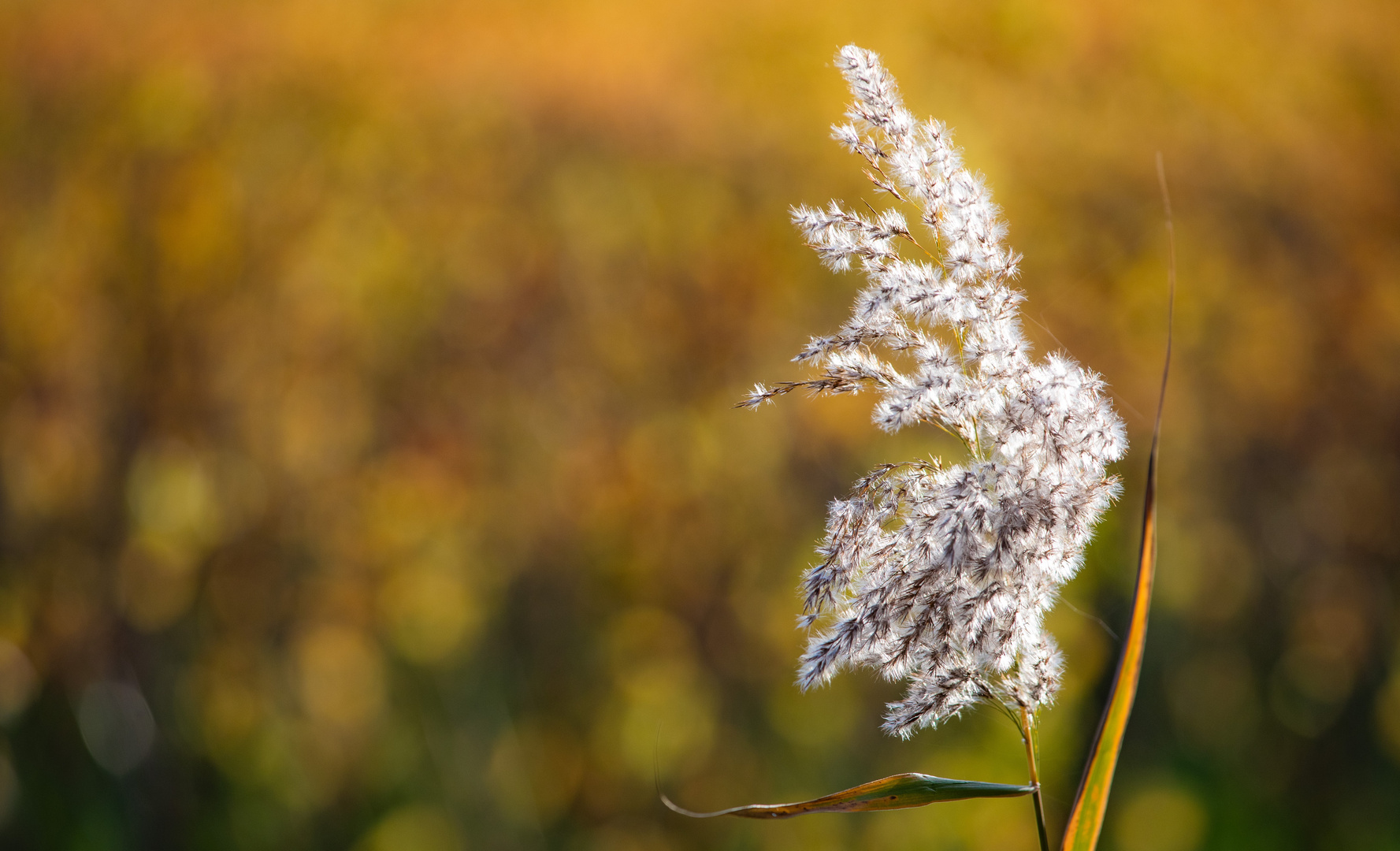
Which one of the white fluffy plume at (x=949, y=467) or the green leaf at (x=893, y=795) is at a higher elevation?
the white fluffy plume at (x=949, y=467)

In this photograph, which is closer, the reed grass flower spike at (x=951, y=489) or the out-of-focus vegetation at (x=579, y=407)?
the reed grass flower spike at (x=951, y=489)

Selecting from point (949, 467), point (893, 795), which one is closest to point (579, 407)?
point (949, 467)

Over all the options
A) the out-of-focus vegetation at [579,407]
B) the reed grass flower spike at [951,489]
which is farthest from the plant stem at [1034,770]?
the out-of-focus vegetation at [579,407]

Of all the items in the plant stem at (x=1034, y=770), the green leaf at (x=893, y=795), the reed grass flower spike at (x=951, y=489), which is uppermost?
the reed grass flower spike at (x=951, y=489)

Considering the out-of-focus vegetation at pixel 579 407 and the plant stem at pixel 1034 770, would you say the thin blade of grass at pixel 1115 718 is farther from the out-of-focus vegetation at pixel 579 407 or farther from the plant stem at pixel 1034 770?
the out-of-focus vegetation at pixel 579 407

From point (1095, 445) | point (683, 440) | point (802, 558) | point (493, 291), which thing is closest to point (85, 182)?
point (493, 291)

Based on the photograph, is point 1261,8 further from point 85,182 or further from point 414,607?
point 85,182

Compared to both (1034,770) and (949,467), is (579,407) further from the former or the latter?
(1034,770)
